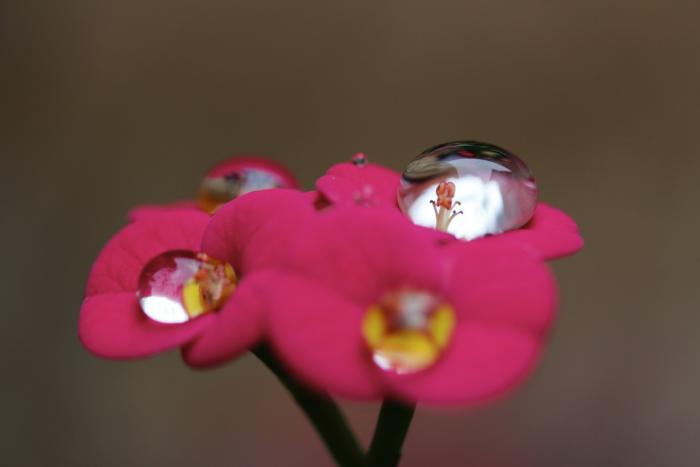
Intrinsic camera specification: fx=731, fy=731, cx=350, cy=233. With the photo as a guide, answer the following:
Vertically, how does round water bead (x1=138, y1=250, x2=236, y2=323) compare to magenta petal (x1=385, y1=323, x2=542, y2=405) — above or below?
below

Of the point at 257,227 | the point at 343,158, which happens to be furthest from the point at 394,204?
the point at 343,158

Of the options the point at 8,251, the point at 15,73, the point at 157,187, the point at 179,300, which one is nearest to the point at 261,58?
the point at 157,187

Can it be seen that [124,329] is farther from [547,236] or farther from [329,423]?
[547,236]

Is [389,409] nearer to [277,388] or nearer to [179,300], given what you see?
[179,300]

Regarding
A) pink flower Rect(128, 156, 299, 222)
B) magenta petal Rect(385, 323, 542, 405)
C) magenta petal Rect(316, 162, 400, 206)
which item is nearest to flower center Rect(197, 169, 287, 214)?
pink flower Rect(128, 156, 299, 222)

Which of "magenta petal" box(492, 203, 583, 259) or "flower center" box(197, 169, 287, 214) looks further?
"flower center" box(197, 169, 287, 214)

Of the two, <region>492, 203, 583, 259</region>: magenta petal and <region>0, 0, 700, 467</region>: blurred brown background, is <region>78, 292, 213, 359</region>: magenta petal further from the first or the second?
<region>0, 0, 700, 467</region>: blurred brown background
